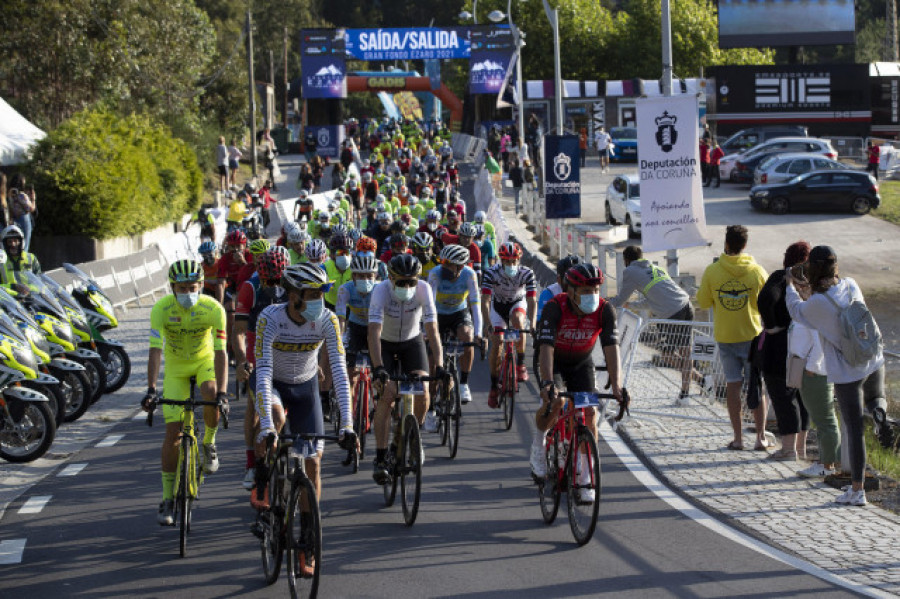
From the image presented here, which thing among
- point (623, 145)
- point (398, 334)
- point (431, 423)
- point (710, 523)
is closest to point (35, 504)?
point (398, 334)

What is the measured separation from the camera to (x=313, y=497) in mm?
7129

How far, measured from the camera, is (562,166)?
2586 centimetres

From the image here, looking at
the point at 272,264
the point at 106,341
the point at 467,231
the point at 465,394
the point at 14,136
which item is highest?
the point at 14,136

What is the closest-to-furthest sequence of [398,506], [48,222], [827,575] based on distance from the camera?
[827,575] < [398,506] < [48,222]

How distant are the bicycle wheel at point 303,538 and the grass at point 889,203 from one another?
33.9 m

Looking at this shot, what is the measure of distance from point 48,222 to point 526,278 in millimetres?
18493

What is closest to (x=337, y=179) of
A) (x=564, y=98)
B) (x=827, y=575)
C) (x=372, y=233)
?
(x=564, y=98)

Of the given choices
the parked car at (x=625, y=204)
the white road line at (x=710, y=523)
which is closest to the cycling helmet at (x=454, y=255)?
the white road line at (x=710, y=523)

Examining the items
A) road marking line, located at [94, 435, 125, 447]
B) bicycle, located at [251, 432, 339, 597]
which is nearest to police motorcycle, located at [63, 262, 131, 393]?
road marking line, located at [94, 435, 125, 447]

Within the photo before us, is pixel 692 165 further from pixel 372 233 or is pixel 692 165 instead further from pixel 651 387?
pixel 372 233

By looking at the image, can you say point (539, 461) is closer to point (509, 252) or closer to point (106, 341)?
point (509, 252)

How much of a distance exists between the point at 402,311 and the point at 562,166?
1574 centimetres

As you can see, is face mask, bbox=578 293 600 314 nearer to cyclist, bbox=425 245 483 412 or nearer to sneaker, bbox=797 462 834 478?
sneaker, bbox=797 462 834 478

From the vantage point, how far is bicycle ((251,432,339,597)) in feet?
23.5
